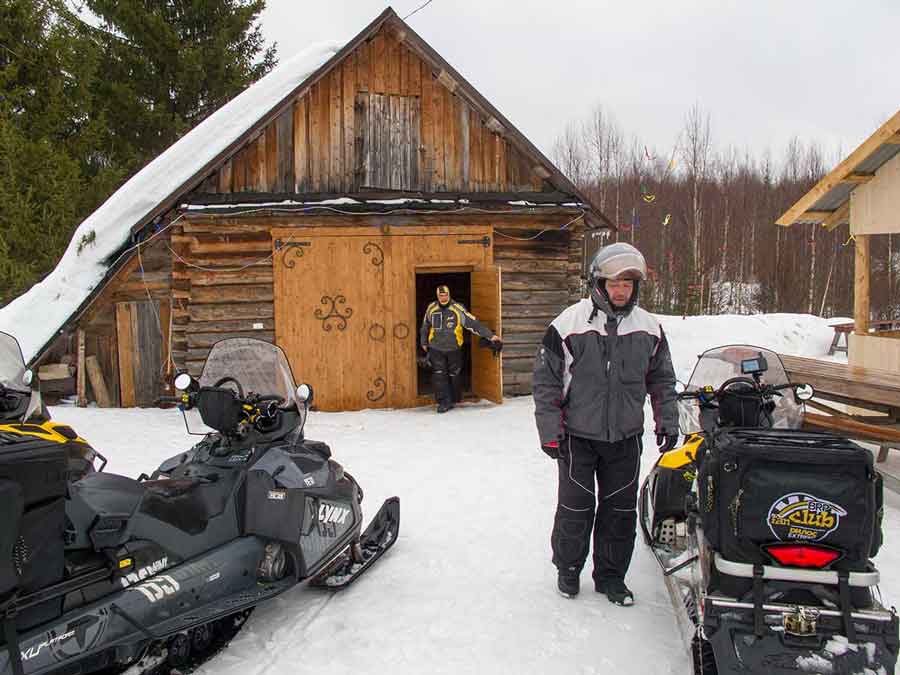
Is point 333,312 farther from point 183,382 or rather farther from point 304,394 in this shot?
point 183,382

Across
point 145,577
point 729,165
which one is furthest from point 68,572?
point 729,165

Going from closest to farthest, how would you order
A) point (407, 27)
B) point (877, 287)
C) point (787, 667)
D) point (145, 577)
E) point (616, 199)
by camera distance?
point (787, 667), point (145, 577), point (407, 27), point (877, 287), point (616, 199)

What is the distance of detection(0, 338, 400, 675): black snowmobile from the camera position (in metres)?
2.34

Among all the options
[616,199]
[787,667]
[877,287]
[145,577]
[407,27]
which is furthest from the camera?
[616,199]

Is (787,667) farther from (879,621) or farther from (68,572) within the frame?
(68,572)

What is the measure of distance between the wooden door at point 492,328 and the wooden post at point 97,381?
5.04 metres

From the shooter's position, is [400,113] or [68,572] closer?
[68,572]

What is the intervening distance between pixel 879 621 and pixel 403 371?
7536mm

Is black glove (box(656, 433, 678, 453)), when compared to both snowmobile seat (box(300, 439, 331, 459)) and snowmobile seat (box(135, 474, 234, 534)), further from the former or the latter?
snowmobile seat (box(135, 474, 234, 534))

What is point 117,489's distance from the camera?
294cm

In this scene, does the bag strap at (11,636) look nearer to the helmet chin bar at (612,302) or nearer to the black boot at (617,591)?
the black boot at (617,591)

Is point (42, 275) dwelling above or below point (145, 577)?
above

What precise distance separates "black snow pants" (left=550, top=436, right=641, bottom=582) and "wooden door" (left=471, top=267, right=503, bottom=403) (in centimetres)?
557

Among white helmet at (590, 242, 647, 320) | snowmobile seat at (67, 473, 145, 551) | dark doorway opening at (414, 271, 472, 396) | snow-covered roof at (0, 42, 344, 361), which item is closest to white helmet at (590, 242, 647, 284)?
white helmet at (590, 242, 647, 320)
